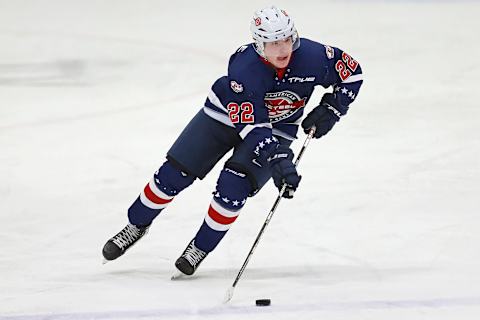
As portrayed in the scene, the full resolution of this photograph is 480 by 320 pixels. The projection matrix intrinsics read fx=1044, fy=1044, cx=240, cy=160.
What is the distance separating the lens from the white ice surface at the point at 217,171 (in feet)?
12.0

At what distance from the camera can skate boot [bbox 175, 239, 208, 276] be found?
12.9 feet

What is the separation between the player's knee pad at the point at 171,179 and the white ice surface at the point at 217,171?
0.35 metres

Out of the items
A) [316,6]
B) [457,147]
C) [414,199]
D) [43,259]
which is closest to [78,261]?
[43,259]

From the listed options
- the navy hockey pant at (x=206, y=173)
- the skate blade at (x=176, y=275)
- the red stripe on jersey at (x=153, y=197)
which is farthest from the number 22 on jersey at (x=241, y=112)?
the skate blade at (x=176, y=275)

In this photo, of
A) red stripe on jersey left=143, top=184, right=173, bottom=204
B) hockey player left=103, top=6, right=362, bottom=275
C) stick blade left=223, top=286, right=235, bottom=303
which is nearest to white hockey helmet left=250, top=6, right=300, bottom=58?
hockey player left=103, top=6, right=362, bottom=275

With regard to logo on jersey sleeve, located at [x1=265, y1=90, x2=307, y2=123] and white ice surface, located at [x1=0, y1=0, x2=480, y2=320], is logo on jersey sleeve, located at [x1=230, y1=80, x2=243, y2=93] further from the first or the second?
white ice surface, located at [x1=0, y1=0, x2=480, y2=320]

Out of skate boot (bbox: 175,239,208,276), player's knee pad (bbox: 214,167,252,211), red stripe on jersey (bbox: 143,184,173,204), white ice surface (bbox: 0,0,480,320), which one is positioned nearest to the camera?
white ice surface (bbox: 0,0,480,320)

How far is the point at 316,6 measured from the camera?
9312 millimetres

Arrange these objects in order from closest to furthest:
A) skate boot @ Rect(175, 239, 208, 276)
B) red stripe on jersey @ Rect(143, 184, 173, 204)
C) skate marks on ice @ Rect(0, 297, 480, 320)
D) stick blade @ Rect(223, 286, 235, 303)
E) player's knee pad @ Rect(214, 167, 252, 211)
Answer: skate marks on ice @ Rect(0, 297, 480, 320)
stick blade @ Rect(223, 286, 235, 303)
player's knee pad @ Rect(214, 167, 252, 211)
skate boot @ Rect(175, 239, 208, 276)
red stripe on jersey @ Rect(143, 184, 173, 204)

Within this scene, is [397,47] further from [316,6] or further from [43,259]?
[43,259]

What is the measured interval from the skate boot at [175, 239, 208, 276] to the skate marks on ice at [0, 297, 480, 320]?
18.6 inches

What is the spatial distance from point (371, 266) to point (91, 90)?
11.1 feet

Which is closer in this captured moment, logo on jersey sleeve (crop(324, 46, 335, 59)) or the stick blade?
the stick blade

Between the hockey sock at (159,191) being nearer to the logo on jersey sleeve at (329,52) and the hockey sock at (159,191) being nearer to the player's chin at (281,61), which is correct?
the player's chin at (281,61)
